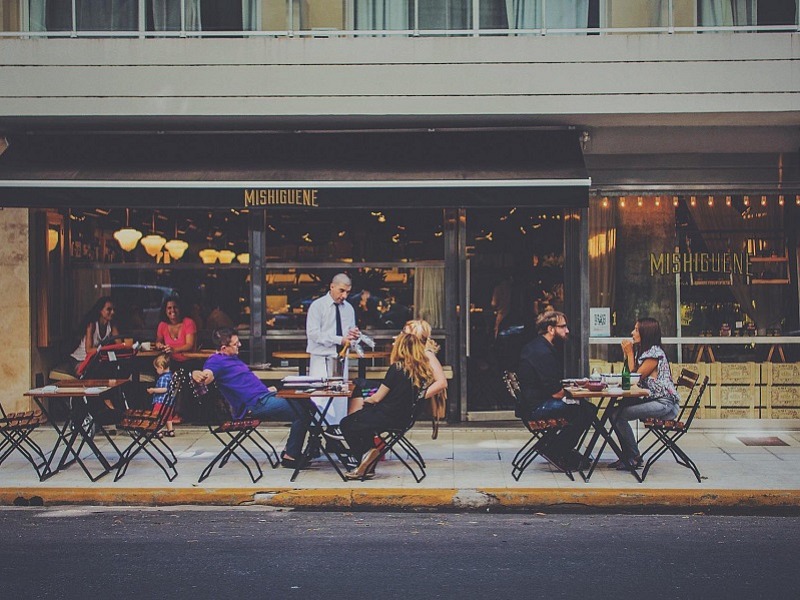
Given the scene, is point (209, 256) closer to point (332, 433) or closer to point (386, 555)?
point (332, 433)

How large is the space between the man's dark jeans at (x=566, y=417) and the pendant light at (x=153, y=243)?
221 inches

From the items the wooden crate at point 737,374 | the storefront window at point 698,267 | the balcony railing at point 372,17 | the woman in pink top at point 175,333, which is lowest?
the wooden crate at point 737,374

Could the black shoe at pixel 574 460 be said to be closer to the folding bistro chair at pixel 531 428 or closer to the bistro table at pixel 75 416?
the folding bistro chair at pixel 531 428

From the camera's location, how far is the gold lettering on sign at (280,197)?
10.7m

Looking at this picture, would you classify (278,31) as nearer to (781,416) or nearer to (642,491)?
(642,491)

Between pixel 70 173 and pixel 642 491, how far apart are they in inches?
278

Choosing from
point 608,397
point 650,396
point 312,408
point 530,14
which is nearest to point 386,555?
point 312,408

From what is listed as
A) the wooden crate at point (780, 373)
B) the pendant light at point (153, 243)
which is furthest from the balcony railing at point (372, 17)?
the wooden crate at point (780, 373)

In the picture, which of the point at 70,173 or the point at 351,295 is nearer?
the point at 70,173

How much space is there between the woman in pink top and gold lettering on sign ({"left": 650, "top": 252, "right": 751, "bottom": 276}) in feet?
19.0

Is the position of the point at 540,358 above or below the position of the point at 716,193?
below

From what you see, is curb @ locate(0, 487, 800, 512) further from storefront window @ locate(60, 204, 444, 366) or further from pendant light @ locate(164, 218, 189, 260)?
pendant light @ locate(164, 218, 189, 260)

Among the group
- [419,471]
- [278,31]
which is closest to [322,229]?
A: [278,31]

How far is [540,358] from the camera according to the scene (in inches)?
356
